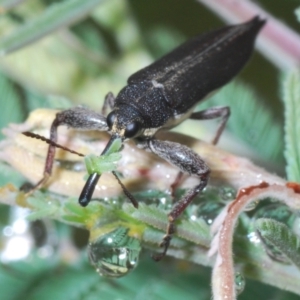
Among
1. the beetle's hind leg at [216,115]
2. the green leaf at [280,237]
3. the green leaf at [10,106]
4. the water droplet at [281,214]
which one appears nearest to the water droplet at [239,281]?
the green leaf at [280,237]

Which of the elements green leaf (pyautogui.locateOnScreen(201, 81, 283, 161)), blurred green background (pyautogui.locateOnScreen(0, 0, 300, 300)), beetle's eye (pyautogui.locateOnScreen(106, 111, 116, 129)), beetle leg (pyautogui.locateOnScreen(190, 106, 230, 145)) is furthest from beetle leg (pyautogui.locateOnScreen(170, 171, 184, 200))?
green leaf (pyautogui.locateOnScreen(201, 81, 283, 161))

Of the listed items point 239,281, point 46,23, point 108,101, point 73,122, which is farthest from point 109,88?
point 239,281

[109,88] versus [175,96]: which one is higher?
[175,96]

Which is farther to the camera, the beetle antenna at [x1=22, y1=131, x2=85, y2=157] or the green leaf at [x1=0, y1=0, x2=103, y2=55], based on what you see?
the green leaf at [x1=0, y1=0, x2=103, y2=55]

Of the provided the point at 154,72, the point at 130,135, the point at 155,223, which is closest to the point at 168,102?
the point at 154,72

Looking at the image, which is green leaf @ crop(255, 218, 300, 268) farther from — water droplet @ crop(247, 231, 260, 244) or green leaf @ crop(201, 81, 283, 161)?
green leaf @ crop(201, 81, 283, 161)

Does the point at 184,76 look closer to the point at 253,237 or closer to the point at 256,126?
the point at 256,126

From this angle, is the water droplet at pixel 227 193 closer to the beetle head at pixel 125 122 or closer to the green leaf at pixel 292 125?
the green leaf at pixel 292 125
